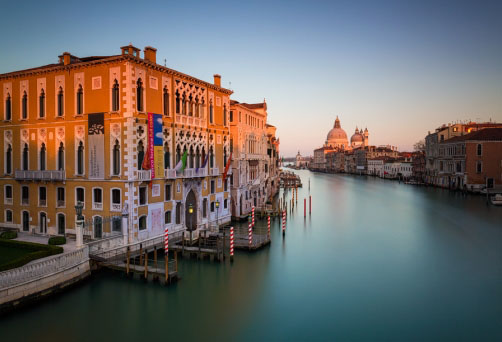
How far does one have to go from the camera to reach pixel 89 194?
16.3 m

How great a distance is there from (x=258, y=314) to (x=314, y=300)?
92.7 inches

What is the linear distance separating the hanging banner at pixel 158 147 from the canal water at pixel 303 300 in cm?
419

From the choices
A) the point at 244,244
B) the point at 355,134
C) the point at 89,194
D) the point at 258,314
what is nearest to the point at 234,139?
the point at 244,244

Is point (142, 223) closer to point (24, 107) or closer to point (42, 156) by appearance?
point (42, 156)

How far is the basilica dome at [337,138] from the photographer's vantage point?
536 ft

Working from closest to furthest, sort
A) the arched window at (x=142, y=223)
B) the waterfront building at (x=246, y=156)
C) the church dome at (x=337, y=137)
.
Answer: the arched window at (x=142, y=223)
the waterfront building at (x=246, y=156)
the church dome at (x=337, y=137)

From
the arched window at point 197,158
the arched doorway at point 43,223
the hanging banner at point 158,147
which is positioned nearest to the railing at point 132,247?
the hanging banner at point 158,147

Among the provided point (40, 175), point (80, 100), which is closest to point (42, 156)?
point (40, 175)

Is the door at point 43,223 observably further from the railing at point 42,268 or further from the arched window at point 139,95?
the arched window at point 139,95

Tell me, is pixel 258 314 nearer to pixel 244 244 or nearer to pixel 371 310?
pixel 371 310

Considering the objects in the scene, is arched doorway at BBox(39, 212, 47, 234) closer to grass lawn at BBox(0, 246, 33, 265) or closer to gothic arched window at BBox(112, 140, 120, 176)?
grass lawn at BBox(0, 246, 33, 265)

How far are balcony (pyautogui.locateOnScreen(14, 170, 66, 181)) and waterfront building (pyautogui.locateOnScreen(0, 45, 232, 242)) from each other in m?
0.05

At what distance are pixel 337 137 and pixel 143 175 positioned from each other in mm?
155827

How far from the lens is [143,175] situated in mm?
15766
